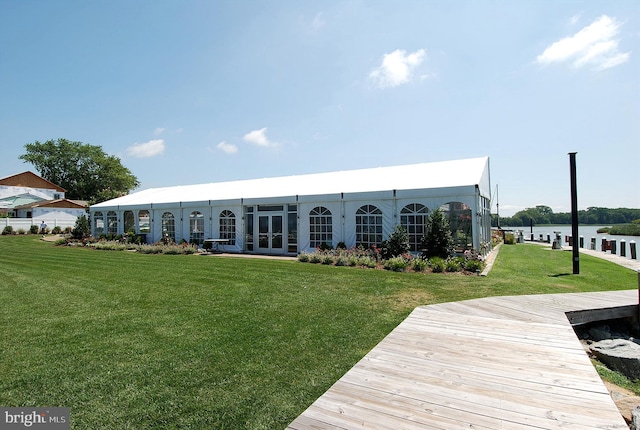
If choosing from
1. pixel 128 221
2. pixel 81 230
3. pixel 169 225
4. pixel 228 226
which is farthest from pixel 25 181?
pixel 228 226

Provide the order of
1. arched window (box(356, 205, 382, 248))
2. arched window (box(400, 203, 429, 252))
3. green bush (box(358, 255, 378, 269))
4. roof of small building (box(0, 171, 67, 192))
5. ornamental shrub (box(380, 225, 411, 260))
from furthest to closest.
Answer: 1. roof of small building (box(0, 171, 67, 192))
2. arched window (box(356, 205, 382, 248))
3. arched window (box(400, 203, 429, 252))
4. ornamental shrub (box(380, 225, 411, 260))
5. green bush (box(358, 255, 378, 269))

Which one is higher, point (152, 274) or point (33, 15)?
point (33, 15)

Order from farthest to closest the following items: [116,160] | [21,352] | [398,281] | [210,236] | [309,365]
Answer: [116,160], [210,236], [398,281], [21,352], [309,365]

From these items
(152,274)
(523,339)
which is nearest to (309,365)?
(523,339)

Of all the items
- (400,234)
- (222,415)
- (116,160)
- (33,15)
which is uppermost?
(116,160)

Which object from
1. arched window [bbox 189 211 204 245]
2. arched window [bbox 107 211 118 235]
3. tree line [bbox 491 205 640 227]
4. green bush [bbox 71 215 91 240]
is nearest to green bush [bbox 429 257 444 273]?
arched window [bbox 189 211 204 245]

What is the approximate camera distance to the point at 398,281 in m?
8.64

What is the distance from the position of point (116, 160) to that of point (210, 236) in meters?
48.8

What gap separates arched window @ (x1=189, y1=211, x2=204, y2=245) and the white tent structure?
57 millimetres

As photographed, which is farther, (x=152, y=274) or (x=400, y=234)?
(x=400, y=234)

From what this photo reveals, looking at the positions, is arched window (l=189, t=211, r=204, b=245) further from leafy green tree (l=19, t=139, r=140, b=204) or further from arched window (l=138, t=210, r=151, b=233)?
leafy green tree (l=19, t=139, r=140, b=204)

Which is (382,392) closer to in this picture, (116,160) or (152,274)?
(152,274)

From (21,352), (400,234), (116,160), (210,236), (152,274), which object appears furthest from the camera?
(116,160)

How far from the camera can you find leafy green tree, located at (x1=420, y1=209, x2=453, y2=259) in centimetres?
1152
